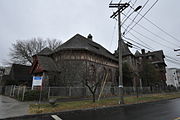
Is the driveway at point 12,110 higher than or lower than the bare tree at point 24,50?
lower

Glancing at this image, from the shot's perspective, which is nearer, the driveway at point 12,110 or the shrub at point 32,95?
the driveway at point 12,110

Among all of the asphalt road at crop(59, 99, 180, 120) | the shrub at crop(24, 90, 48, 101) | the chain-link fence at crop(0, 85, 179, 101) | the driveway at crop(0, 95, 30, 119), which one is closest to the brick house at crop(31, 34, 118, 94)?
the chain-link fence at crop(0, 85, 179, 101)

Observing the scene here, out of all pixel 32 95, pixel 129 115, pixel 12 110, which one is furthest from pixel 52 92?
pixel 129 115

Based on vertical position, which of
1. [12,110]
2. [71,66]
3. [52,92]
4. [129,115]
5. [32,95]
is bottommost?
[12,110]

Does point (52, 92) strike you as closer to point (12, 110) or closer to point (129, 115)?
point (12, 110)

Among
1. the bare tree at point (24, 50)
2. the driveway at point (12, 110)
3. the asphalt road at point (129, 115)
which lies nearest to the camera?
the asphalt road at point (129, 115)

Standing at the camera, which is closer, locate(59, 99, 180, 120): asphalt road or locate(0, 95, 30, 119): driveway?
locate(59, 99, 180, 120): asphalt road

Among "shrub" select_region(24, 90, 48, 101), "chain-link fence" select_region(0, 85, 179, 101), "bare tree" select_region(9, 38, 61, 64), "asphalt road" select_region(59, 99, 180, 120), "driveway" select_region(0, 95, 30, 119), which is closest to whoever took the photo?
"asphalt road" select_region(59, 99, 180, 120)

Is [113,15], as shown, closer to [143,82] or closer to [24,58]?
[143,82]

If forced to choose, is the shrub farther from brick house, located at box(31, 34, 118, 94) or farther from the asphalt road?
the asphalt road

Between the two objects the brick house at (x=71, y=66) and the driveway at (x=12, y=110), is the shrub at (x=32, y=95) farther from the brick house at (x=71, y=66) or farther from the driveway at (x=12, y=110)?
the brick house at (x=71, y=66)

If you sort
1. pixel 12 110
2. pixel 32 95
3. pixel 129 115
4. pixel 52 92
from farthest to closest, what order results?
pixel 52 92, pixel 32 95, pixel 12 110, pixel 129 115

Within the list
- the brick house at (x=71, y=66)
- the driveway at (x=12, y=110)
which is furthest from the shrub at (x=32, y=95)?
the brick house at (x=71, y=66)

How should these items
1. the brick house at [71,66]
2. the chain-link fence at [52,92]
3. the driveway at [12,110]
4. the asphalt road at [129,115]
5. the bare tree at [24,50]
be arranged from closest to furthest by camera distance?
the asphalt road at [129,115]
the driveway at [12,110]
the chain-link fence at [52,92]
the brick house at [71,66]
the bare tree at [24,50]
